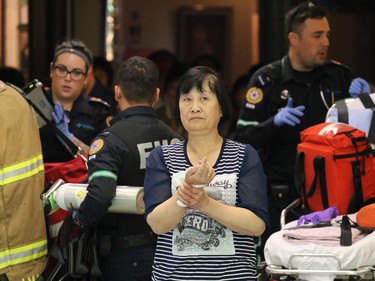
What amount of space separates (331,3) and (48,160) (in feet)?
17.9

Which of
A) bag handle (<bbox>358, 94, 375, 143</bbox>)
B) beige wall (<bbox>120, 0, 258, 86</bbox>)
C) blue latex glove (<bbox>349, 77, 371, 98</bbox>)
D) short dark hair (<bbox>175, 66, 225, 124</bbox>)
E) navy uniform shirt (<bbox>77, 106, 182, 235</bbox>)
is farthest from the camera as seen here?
beige wall (<bbox>120, 0, 258, 86</bbox>)

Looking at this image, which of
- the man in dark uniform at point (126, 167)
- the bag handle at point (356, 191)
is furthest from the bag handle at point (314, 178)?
the man in dark uniform at point (126, 167)

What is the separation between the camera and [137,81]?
4730mm

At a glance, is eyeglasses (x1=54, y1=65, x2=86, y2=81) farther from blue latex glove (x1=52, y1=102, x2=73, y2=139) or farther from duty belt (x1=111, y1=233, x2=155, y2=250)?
duty belt (x1=111, y1=233, x2=155, y2=250)

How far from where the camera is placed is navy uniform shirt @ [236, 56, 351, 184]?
18.6ft

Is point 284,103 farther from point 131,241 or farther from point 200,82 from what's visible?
point 200,82

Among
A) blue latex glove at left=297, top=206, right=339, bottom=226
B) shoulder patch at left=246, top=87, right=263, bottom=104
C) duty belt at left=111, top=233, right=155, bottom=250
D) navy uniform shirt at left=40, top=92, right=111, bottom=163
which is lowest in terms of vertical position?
duty belt at left=111, top=233, right=155, bottom=250

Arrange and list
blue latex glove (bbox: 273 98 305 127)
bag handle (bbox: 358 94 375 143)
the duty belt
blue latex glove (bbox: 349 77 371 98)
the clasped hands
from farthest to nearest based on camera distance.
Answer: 1. blue latex glove (bbox: 349 77 371 98)
2. blue latex glove (bbox: 273 98 305 127)
3. bag handle (bbox: 358 94 375 143)
4. the duty belt
5. the clasped hands

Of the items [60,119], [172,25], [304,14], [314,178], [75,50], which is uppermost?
[304,14]

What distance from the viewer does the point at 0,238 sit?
4.72 metres

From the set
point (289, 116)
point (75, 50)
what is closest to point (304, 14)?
point (289, 116)

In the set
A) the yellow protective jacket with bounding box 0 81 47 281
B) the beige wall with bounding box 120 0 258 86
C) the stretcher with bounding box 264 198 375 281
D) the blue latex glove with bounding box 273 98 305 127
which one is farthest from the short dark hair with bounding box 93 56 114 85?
the stretcher with bounding box 264 198 375 281

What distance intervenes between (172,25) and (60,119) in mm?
9282

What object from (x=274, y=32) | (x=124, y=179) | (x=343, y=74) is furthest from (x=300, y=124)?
(x=274, y=32)
